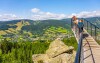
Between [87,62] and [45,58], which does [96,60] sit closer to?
[87,62]

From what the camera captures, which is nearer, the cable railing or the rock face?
the cable railing

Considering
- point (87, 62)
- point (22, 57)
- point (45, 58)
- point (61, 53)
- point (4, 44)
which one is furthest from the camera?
point (4, 44)

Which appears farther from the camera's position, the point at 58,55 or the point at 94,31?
the point at 58,55

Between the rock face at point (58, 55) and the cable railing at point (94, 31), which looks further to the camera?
the rock face at point (58, 55)

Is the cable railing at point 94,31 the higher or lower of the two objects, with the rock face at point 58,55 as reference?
higher

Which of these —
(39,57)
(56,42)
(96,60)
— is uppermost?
(96,60)

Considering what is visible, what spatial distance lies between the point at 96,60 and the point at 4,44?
453 feet

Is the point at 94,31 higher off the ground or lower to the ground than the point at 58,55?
higher

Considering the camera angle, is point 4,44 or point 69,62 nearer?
point 69,62

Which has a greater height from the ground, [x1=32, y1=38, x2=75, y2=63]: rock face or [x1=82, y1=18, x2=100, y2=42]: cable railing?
[x1=82, y1=18, x2=100, y2=42]: cable railing

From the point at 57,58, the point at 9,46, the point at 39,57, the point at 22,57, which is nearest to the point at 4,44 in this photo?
the point at 9,46

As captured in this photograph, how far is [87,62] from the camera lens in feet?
41.6

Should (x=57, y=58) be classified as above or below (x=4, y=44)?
above

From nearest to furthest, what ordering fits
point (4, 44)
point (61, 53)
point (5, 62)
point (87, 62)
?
point (87, 62)
point (61, 53)
point (5, 62)
point (4, 44)
